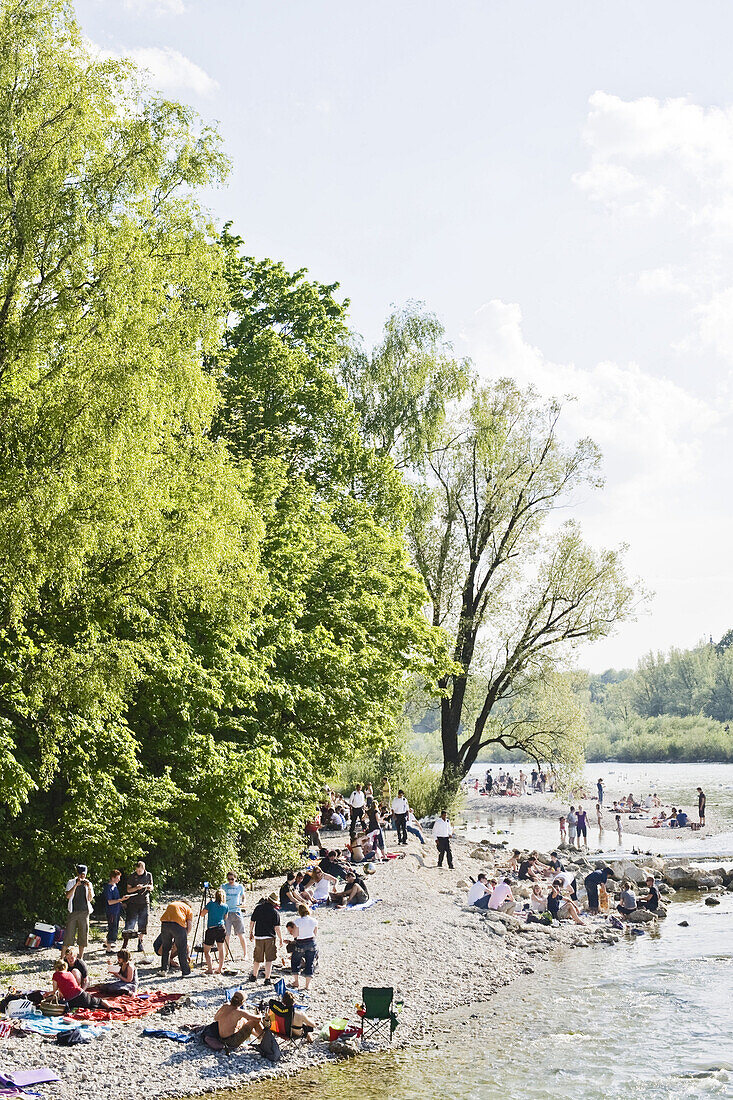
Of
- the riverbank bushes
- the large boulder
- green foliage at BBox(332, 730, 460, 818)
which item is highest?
the riverbank bushes

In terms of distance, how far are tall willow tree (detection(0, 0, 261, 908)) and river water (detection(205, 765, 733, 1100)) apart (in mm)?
6708

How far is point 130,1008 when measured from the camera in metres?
14.1

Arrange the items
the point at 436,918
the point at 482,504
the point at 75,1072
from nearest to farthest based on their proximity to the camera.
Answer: the point at 75,1072
the point at 436,918
the point at 482,504

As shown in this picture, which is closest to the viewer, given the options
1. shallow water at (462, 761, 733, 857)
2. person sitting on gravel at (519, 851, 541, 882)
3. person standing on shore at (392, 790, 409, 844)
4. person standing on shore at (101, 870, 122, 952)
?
person standing on shore at (101, 870, 122, 952)

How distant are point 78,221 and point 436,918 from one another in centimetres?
1632

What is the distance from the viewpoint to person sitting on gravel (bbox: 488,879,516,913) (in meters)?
24.1

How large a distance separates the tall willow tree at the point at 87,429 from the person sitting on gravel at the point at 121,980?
8.61 ft

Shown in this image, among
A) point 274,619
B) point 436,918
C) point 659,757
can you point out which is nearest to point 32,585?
point 274,619

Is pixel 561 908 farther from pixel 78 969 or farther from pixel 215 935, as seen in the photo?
pixel 78 969

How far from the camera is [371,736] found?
2734 centimetres

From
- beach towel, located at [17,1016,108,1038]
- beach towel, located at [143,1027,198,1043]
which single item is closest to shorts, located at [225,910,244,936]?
beach towel, located at [143,1027,198,1043]

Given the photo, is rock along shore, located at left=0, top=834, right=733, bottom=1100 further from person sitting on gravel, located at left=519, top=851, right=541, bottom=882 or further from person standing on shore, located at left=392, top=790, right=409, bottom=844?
person sitting on gravel, located at left=519, top=851, right=541, bottom=882

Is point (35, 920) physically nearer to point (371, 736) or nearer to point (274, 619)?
point (274, 619)

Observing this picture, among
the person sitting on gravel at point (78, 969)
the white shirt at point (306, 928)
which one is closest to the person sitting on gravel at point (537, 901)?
the white shirt at point (306, 928)
